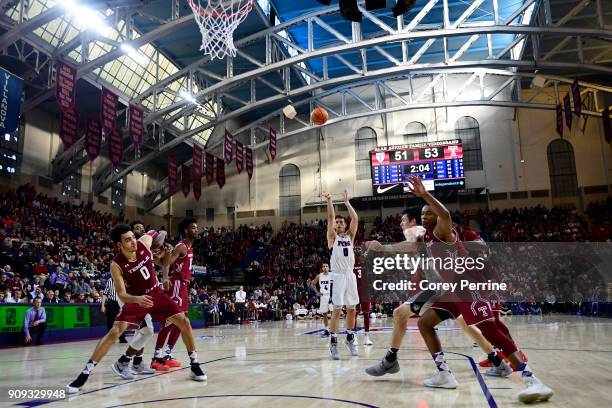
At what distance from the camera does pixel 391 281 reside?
25359 mm

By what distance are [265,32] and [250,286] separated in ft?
46.1

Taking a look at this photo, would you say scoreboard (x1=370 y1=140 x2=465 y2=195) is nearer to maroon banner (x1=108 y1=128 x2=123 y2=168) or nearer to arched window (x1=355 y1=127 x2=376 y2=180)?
arched window (x1=355 y1=127 x2=376 y2=180)

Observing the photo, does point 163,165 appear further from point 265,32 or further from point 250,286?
point 265,32

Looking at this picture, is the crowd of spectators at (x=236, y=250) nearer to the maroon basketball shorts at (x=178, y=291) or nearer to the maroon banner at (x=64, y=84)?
the maroon banner at (x=64, y=84)

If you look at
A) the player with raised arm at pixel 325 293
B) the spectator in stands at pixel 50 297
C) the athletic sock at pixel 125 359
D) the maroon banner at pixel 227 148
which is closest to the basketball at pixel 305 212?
the athletic sock at pixel 125 359

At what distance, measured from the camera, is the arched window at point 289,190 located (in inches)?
1313

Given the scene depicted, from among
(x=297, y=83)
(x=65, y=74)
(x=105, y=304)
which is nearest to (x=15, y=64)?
(x=65, y=74)

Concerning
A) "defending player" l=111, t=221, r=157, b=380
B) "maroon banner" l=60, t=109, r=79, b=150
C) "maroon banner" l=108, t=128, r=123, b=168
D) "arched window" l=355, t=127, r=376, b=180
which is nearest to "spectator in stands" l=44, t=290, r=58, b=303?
"defending player" l=111, t=221, r=157, b=380

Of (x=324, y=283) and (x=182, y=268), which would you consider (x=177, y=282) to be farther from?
(x=324, y=283)

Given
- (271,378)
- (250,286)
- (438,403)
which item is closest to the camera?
(438,403)

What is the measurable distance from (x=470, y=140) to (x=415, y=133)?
3.50 m

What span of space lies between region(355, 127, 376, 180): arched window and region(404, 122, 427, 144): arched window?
2.19 metres

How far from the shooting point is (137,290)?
5020 millimetres

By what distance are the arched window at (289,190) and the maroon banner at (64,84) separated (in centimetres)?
1734
